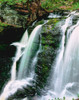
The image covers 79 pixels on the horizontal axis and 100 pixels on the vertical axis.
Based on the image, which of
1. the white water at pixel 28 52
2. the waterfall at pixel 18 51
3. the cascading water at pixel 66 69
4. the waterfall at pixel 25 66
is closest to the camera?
the cascading water at pixel 66 69

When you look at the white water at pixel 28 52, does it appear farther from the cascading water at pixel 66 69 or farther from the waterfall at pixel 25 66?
the cascading water at pixel 66 69

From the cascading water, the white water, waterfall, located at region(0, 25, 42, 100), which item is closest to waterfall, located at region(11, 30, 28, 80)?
waterfall, located at region(0, 25, 42, 100)

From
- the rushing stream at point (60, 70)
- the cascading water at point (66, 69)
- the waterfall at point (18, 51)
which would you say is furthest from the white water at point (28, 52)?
the cascading water at point (66, 69)

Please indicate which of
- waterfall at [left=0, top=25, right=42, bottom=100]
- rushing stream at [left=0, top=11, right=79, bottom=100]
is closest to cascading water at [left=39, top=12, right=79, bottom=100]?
rushing stream at [left=0, top=11, right=79, bottom=100]

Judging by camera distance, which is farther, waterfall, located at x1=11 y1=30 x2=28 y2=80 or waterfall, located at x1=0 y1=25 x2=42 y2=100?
waterfall, located at x1=11 y1=30 x2=28 y2=80

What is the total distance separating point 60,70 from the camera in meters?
6.70

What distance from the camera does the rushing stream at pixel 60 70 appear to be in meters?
6.40

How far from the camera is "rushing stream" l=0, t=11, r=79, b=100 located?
21.0 ft

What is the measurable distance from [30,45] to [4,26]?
8.99ft

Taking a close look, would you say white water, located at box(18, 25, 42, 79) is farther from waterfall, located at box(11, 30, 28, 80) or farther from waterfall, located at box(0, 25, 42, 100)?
waterfall, located at box(11, 30, 28, 80)

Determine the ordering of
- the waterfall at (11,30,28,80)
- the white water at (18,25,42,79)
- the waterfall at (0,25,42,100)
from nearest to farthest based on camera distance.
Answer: the waterfall at (0,25,42,100) < the white water at (18,25,42,79) < the waterfall at (11,30,28,80)

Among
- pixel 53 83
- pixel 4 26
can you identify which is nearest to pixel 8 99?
pixel 53 83

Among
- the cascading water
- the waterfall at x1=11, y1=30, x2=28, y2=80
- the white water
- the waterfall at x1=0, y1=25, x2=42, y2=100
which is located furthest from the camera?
the waterfall at x1=11, y1=30, x2=28, y2=80

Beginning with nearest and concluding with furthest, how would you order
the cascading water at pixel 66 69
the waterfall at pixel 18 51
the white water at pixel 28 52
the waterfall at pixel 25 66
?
the cascading water at pixel 66 69, the waterfall at pixel 25 66, the white water at pixel 28 52, the waterfall at pixel 18 51
